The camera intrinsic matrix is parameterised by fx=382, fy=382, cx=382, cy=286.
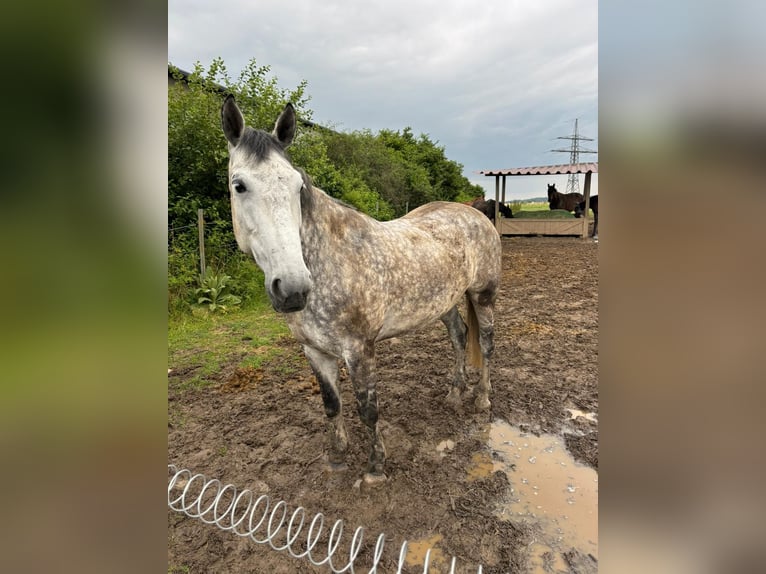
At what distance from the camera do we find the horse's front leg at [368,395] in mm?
2490

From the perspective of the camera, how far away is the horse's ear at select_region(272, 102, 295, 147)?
204 cm

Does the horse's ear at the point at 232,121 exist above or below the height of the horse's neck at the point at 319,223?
above

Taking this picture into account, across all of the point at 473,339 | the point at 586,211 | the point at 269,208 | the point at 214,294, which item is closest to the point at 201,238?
the point at 214,294

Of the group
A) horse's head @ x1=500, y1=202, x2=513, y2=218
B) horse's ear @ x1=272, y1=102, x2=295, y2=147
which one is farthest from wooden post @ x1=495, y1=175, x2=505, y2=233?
horse's ear @ x1=272, y1=102, x2=295, y2=147

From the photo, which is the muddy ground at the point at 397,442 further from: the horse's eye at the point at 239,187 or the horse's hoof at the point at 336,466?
the horse's eye at the point at 239,187

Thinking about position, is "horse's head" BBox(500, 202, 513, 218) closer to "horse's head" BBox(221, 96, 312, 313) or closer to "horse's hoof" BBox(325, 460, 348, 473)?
"horse's hoof" BBox(325, 460, 348, 473)

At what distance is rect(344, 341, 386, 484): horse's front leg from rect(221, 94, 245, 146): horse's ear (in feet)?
4.56

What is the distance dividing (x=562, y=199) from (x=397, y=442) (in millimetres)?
21661

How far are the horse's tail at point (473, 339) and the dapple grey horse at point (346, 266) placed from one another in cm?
1

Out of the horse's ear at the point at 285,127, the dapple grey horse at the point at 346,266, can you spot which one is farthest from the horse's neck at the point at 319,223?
the horse's ear at the point at 285,127
